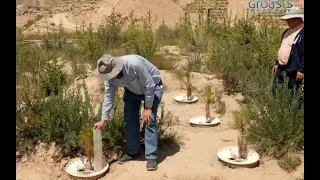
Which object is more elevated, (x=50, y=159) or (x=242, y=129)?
(x=242, y=129)

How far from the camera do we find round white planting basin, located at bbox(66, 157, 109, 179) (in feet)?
12.0

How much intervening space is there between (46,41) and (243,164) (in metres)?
7.03

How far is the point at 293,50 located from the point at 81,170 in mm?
2951

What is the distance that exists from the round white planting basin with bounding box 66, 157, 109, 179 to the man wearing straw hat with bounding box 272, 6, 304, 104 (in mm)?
2576

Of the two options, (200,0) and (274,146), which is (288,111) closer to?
(274,146)

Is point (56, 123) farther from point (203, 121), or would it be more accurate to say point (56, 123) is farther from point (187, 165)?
point (203, 121)

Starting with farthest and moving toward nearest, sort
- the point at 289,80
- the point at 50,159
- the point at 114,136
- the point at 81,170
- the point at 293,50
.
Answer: the point at 289,80 → the point at 293,50 → the point at 114,136 → the point at 50,159 → the point at 81,170

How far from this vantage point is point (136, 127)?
4043mm

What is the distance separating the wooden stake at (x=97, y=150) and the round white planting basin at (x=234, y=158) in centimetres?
135

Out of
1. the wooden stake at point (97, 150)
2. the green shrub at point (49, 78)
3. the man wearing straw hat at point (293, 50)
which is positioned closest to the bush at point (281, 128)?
the man wearing straw hat at point (293, 50)

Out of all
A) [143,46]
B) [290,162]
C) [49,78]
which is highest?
[143,46]

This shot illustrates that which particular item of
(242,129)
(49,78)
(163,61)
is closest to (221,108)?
(242,129)

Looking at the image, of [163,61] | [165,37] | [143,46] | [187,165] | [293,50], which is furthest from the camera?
[165,37]
